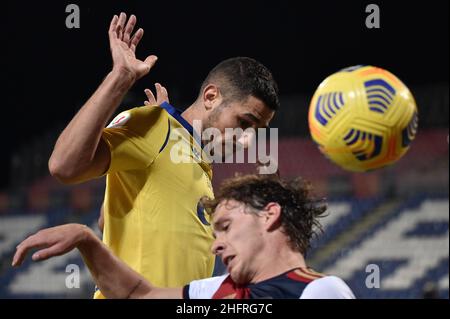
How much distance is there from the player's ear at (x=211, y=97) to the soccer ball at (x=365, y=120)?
58 cm

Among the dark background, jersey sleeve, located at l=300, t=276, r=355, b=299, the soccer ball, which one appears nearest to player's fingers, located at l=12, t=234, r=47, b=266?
jersey sleeve, located at l=300, t=276, r=355, b=299

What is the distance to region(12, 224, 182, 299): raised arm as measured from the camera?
7.43ft

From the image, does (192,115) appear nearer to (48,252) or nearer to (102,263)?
(102,263)

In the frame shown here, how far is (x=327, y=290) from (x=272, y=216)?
330 mm

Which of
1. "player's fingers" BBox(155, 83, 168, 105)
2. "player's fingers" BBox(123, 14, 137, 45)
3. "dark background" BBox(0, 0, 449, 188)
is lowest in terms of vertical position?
"dark background" BBox(0, 0, 449, 188)

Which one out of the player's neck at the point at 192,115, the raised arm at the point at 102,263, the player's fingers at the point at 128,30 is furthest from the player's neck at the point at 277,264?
the player's fingers at the point at 128,30

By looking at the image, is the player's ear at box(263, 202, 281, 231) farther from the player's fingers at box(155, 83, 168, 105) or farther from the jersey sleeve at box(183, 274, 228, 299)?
the player's fingers at box(155, 83, 168, 105)

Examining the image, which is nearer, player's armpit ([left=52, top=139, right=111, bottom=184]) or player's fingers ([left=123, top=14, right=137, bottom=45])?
player's armpit ([left=52, top=139, right=111, bottom=184])

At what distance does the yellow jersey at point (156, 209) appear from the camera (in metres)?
2.94

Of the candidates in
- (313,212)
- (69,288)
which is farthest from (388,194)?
(313,212)

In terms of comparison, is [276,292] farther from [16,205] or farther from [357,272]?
[16,205]

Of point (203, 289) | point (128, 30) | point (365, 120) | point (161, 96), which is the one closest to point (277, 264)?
point (203, 289)

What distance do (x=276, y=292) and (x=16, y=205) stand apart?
14000mm

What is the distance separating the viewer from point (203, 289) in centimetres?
252
